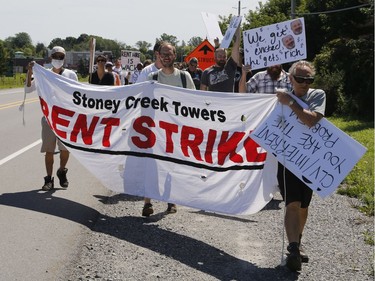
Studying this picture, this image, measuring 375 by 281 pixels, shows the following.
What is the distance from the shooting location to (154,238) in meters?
6.34

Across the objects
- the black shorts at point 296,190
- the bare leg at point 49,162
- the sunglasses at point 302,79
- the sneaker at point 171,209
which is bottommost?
the sneaker at point 171,209

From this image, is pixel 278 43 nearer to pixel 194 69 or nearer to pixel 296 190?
pixel 296 190

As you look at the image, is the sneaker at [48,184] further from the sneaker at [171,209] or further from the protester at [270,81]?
the protester at [270,81]

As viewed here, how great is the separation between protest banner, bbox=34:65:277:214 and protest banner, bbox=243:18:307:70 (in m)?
0.92

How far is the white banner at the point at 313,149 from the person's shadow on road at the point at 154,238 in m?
0.91

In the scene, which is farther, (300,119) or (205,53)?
(205,53)

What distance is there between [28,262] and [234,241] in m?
2.06

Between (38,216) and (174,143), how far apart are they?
5.64ft

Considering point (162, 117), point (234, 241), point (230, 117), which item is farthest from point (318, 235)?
point (162, 117)

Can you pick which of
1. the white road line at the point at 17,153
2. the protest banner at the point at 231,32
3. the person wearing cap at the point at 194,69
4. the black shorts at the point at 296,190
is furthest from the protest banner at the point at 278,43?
the person wearing cap at the point at 194,69

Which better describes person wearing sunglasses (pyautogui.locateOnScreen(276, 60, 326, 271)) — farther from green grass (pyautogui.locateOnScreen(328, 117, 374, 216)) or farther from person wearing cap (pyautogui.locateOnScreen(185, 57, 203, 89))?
person wearing cap (pyautogui.locateOnScreen(185, 57, 203, 89))

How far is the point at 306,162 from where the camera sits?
5.86 metres

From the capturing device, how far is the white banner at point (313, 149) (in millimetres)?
5766

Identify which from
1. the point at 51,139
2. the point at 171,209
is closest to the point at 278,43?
the point at 171,209
